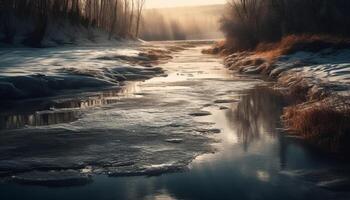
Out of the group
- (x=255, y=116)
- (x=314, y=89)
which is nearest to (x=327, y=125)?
(x=255, y=116)

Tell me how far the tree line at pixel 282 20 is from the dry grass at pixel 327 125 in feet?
97.3

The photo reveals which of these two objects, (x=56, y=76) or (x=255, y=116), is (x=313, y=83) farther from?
(x=56, y=76)

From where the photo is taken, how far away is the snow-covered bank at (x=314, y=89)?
12578mm

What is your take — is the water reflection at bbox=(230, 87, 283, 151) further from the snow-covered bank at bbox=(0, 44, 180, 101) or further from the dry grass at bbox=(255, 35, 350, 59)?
the dry grass at bbox=(255, 35, 350, 59)

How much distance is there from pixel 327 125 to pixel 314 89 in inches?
292

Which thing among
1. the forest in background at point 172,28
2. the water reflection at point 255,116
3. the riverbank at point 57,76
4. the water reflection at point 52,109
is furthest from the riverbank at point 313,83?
the forest in background at point 172,28

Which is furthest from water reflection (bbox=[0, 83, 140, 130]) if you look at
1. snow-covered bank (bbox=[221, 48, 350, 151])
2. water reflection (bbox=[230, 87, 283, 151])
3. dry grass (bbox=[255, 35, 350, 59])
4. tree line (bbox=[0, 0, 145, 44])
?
tree line (bbox=[0, 0, 145, 44])

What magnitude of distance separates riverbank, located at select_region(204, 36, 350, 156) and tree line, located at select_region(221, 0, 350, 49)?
3.84 metres

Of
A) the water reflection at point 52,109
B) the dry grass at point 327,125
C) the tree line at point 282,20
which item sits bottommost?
the water reflection at point 52,109

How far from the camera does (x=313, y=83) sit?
70.5 ft

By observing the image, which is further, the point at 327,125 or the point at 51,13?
the point at 51,13

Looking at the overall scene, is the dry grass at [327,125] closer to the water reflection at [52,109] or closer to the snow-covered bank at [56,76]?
the water reflection at [52,109]

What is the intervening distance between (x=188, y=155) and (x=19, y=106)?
35.6ft

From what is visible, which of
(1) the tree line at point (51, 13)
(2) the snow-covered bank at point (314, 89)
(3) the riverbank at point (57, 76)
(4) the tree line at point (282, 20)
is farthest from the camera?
(1) the tree line at point (51, 13)
